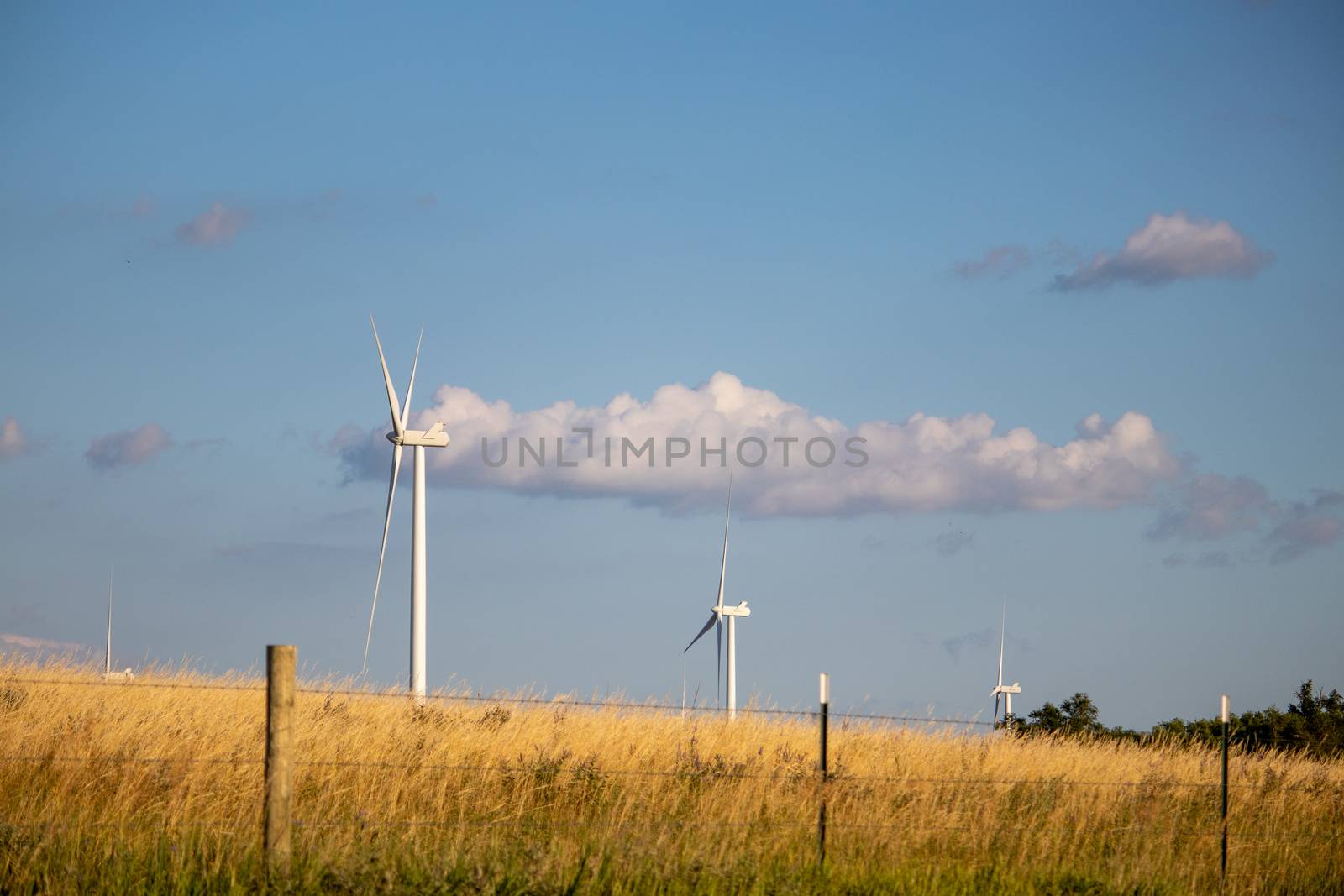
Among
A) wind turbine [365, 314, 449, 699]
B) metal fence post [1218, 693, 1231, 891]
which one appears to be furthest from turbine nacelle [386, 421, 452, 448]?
metal fence post [1218, 693, 1231, 891]

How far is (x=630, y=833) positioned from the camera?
38.8 ft

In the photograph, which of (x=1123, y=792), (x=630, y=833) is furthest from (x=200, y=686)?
(x=1123, y=792)

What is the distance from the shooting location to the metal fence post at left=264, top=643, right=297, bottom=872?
30.9ft

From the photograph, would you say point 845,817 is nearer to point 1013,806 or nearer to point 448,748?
point 1013,806

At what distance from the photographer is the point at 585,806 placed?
46.1 ft

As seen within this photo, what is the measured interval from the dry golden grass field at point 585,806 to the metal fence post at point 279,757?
0.83ft

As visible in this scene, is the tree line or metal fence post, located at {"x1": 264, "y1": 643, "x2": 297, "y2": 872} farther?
the tree line

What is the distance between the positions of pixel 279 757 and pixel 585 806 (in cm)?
525

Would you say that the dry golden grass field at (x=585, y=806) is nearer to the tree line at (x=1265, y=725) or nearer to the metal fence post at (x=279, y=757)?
the metal fence post at (x=279, y=757)

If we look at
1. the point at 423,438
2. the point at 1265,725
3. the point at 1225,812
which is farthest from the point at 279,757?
the point at 1265,725

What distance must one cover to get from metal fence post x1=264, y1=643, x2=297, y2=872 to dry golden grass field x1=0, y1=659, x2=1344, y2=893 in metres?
0.25

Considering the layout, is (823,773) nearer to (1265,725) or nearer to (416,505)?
(416,505)

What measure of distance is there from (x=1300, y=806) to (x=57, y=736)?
52.1 ft

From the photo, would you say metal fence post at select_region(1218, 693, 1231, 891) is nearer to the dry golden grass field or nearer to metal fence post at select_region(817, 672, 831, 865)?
the dry golden grass field
